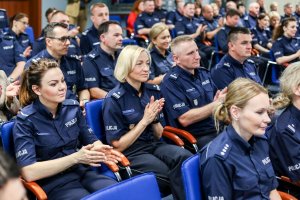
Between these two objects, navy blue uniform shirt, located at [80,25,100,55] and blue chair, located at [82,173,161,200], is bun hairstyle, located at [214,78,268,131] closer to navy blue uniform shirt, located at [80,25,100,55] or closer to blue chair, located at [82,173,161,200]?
blue chair, located at [82,173,161,200]

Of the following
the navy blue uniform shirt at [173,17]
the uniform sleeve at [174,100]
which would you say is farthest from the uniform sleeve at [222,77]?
the navy blue uniform shirt at [173,17]

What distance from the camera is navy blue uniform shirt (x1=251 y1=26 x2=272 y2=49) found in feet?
28.0

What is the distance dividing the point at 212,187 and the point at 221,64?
7.68 feet

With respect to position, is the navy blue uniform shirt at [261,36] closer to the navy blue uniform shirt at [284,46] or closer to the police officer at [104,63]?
the navy blue uniform shirt at [284,46]

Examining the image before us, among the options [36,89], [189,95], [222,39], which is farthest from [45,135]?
[222,39]

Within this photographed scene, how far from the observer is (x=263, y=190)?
7.38ft

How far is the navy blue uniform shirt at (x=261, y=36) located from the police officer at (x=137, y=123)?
553 centimetres

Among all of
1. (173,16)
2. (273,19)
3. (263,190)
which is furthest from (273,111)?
(273,19)

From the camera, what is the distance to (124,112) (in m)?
3.18

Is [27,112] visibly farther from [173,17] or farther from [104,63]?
[173,17]

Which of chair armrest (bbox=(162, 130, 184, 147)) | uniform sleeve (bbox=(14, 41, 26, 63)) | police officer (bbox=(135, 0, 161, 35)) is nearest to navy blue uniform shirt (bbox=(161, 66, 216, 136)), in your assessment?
chair armrest (bbox=(162, 130, 184, 147))

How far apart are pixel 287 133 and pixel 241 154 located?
22.4 inches

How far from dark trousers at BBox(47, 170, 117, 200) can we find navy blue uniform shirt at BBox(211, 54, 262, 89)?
5.82 feet

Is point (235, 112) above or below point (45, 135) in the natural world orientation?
above
